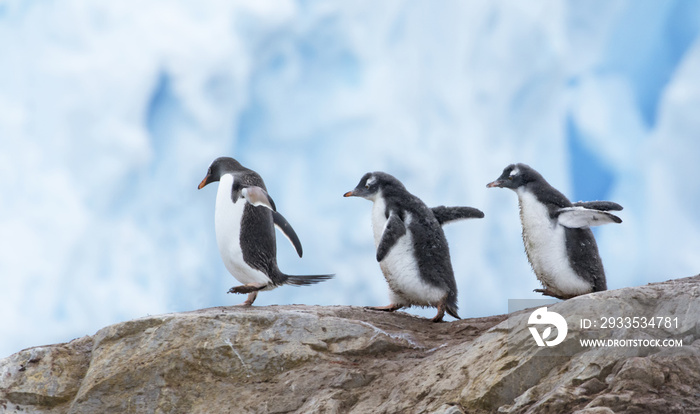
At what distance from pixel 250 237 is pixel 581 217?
342 centimetres

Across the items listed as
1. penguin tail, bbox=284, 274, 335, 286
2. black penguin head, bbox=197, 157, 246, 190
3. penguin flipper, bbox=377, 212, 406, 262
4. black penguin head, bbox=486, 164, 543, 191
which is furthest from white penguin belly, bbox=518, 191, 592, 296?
black penguin head, bbox=197, 157, 246, 190

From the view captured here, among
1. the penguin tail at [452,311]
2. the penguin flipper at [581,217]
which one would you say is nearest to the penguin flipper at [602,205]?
the penguin flipper at [581,217]

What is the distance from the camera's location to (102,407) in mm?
6422

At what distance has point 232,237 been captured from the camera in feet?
25.0

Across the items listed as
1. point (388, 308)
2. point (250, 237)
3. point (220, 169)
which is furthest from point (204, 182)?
point (388, 308)

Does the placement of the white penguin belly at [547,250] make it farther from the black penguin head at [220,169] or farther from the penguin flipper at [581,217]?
the black penguin head at [220,169]

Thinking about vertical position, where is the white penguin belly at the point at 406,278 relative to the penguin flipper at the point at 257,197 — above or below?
below

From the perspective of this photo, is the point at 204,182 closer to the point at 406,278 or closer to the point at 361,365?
the point at 406,278

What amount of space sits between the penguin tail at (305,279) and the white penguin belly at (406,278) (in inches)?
24.8

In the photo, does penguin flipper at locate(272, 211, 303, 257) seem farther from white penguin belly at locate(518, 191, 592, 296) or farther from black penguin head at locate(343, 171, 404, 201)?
white penguin belly at locate(518, 191, 592, 296)

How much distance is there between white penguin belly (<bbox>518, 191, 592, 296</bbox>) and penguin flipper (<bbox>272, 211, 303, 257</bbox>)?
2466 millimetres

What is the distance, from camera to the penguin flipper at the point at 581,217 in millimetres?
7227

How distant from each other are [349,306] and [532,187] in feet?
7.74

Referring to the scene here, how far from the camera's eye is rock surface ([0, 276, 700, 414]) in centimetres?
459
